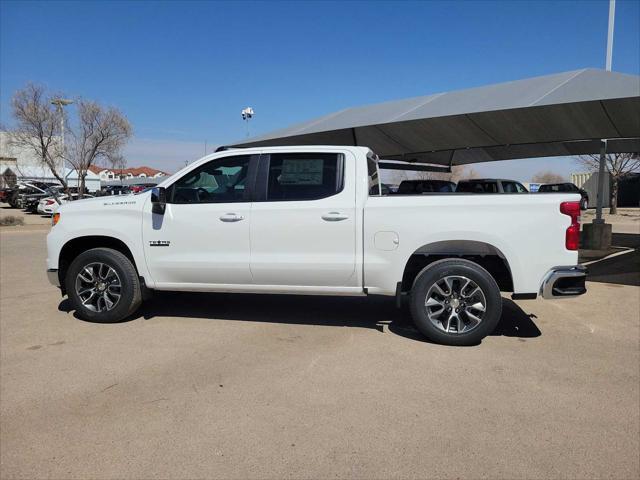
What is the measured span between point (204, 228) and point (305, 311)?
5.56ft

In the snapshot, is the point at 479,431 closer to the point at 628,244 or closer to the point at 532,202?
the point at 532,202

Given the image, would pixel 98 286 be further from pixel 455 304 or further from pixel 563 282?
pixel 563 282

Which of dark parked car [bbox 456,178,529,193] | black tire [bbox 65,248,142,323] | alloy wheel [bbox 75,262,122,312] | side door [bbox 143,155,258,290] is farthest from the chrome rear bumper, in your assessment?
dark parked car [bbox 456,178,529,193]

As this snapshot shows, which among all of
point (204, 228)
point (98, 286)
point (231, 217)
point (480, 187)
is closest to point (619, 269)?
point (480, 187)

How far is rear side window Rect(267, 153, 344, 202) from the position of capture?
16.6 ft

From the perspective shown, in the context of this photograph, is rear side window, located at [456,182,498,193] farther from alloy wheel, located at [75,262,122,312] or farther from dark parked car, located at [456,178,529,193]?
alloy wheel, located at [75,262,122,312]

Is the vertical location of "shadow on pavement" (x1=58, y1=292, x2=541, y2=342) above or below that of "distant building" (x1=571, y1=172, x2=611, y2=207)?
below

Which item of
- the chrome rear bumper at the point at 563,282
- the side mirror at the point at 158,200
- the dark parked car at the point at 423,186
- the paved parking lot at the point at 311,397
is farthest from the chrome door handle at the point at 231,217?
the dark parked car at the point at 423,186

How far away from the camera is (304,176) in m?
5.14

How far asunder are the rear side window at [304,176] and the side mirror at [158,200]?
3.77 feet

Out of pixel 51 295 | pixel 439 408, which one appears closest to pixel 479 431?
pixel 439 408

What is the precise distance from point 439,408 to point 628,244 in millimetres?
12697

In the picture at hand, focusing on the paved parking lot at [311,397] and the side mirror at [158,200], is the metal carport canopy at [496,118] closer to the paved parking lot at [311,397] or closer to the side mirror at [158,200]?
the paved parking lot at [311,397]

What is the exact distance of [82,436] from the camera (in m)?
3.09
